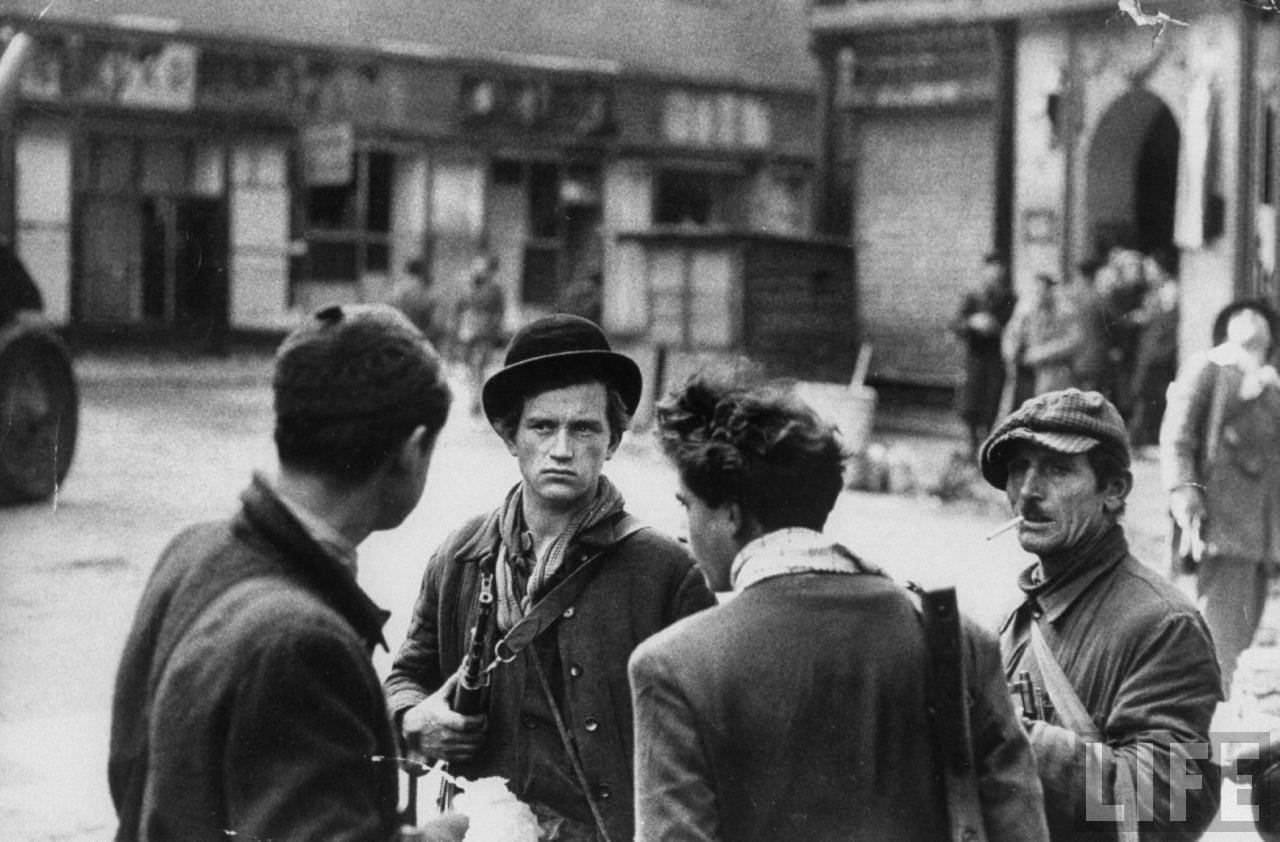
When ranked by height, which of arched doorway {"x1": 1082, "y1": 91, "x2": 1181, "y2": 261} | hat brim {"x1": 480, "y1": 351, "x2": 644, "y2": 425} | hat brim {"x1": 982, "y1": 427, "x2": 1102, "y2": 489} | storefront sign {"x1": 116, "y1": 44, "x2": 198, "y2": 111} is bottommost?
hat brim {"x1": 982, "y1": 427, "x2": 1102, "y2": 489}

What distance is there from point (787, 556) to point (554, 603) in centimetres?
92

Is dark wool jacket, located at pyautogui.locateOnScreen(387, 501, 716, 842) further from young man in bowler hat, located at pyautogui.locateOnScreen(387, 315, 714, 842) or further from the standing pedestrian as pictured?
the standing pedestrian

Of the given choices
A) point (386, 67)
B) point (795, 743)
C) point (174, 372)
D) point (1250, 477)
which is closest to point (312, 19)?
point (386, 67)

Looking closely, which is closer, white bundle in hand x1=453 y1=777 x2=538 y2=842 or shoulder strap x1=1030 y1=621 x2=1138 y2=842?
shoulder strap x1=1030 y1=621 x2=1138 y2=842

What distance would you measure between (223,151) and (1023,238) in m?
12.4

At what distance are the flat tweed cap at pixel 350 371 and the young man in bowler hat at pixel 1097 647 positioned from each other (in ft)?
4.53

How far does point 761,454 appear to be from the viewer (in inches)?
109

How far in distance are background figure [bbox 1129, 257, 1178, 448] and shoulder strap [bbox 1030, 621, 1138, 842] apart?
43.4ft

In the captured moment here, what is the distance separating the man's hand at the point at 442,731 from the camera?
11.6ft

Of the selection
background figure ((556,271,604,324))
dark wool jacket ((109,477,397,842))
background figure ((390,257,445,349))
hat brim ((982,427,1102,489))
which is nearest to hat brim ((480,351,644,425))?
hat brim ((982,427,1102,489))

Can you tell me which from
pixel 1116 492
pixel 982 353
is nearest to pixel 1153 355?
pixel 982 353

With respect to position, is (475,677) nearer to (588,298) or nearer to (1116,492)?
(1116,492)

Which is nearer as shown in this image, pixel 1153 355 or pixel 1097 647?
pixel 1097 647

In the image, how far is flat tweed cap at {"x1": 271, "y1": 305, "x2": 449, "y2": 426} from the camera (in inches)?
96.7
